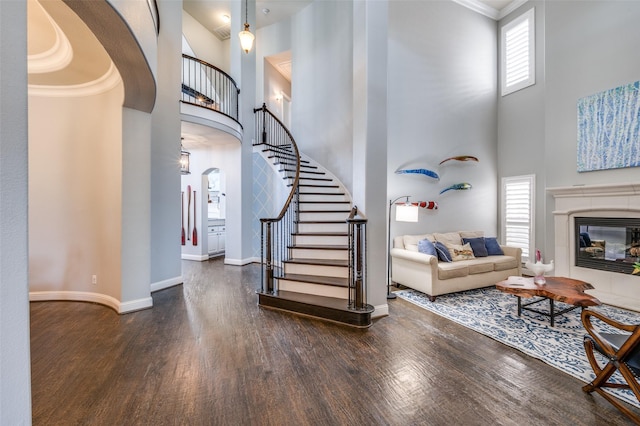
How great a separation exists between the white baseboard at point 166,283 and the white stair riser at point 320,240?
7.10 ft

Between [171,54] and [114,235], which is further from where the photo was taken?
[171,54]

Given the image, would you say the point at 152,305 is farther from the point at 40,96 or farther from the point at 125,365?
the point at 40,96

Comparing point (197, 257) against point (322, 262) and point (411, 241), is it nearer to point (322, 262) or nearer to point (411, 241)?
point (322, 262)

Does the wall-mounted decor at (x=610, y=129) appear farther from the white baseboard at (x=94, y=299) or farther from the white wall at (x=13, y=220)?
the white baseboard at (x=94, y=299)

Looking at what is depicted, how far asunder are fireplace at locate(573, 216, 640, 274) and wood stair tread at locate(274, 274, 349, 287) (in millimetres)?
4197

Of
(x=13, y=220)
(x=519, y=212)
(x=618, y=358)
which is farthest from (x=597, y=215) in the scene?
(x=13, y=220)

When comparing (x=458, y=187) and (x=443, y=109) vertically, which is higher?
(x=443, y=109)

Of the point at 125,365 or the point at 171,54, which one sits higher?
the point at 171,54

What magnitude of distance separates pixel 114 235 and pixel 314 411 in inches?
128

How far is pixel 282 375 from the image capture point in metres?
2.16

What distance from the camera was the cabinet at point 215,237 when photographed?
7152mm

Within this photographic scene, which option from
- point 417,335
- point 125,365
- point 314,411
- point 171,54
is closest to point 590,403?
point 417,335

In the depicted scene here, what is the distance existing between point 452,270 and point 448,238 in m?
1.20

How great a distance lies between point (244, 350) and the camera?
254 centimetres
